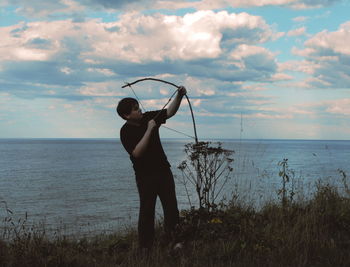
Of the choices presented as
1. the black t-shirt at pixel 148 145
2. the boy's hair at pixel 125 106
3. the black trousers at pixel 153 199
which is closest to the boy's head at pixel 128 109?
the boy's hair at pixel 125 106

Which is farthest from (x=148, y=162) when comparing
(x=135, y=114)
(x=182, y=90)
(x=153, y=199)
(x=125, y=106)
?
(x=182, y=90)

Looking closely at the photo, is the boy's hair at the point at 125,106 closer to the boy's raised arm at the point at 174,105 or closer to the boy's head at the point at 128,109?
the boy's head at the point at 128,109

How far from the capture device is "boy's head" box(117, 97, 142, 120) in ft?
16.5

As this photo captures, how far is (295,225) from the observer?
587 centimetres

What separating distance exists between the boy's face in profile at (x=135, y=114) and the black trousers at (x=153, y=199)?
78cm

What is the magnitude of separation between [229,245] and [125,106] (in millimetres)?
2378

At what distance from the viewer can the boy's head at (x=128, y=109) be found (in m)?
5.02

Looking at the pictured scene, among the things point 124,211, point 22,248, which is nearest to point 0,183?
point 124,211

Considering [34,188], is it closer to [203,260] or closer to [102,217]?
[102,217]

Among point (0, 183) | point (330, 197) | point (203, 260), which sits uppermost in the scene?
point (330, 197)

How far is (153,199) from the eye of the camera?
527cm

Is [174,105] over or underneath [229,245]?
over

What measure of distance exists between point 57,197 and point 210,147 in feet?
60.6

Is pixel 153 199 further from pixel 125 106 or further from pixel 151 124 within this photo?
pixel 125 106
